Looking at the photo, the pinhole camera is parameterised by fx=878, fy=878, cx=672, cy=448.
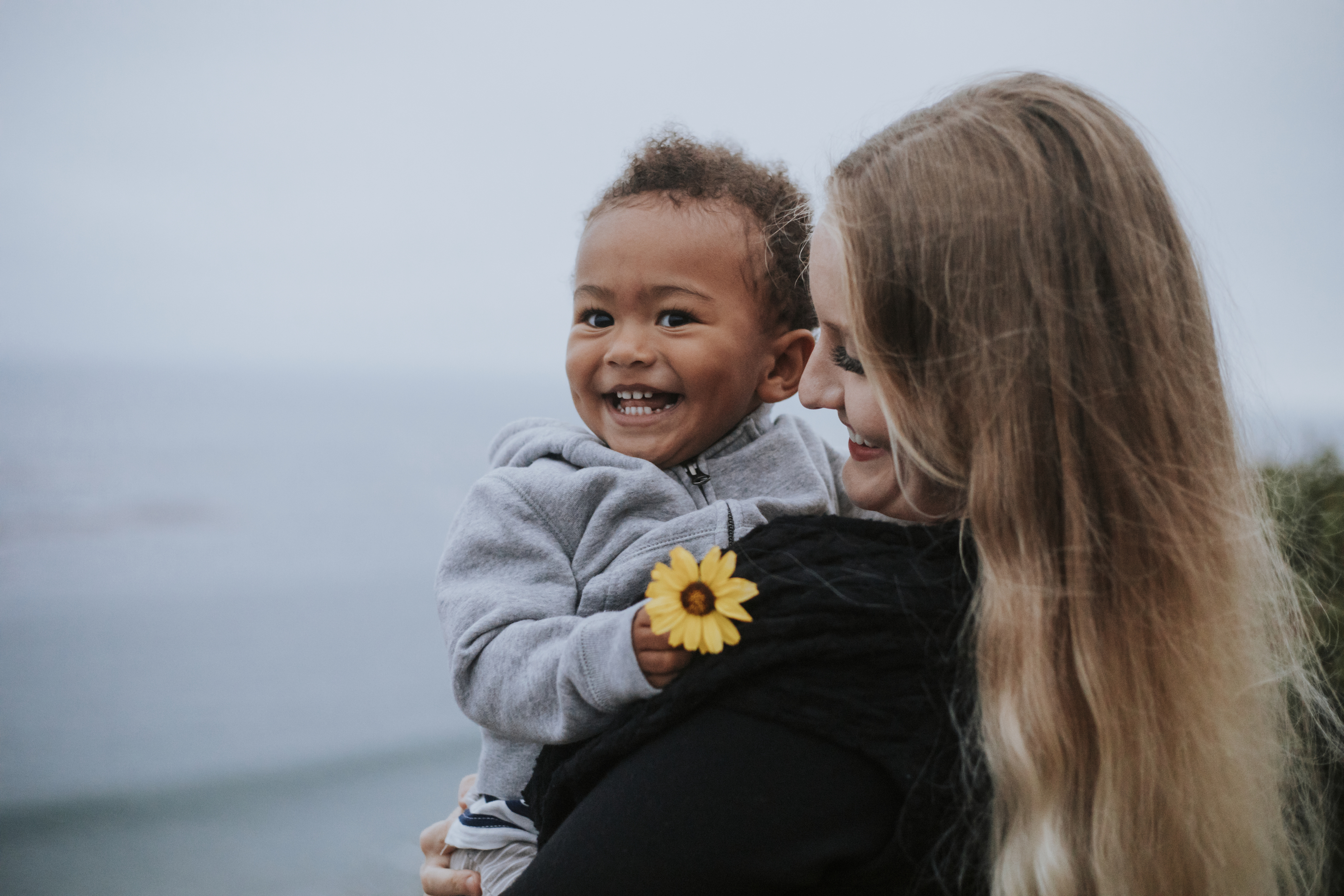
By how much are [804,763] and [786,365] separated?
0.87 meters

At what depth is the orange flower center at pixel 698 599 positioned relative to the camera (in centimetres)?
96

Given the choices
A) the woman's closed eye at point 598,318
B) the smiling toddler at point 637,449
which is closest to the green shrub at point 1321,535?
the smiling toddler at point 637,449

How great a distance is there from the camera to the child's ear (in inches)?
62.1

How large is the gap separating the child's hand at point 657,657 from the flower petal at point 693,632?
0.10 ft

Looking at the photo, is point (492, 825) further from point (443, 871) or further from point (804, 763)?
point (804, 763)

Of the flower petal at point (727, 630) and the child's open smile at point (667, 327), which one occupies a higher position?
the child's open smile at point (667, 327)

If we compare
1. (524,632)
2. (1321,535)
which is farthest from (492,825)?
(1321,535)

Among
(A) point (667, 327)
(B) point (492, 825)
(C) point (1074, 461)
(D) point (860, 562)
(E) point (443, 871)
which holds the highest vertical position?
(A) point (667, 327)

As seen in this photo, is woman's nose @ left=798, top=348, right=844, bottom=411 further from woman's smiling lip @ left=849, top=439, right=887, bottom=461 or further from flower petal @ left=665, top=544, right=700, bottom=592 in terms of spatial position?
flower petal @ left=665, top=544, right=700, bottom=592

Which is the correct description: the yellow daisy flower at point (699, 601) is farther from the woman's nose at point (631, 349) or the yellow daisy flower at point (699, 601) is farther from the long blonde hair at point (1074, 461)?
the woman's nose at point (631, 349)

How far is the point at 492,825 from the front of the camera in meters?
1.42

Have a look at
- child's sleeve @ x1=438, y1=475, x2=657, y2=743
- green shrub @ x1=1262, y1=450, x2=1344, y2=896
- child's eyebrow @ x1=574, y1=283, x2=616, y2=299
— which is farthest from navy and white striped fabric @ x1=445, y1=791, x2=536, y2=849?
green shrub @ x1=1262, y1=450, x2=1344, y2=896

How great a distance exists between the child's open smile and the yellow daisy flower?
0.51 metres

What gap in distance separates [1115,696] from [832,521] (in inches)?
14.0
